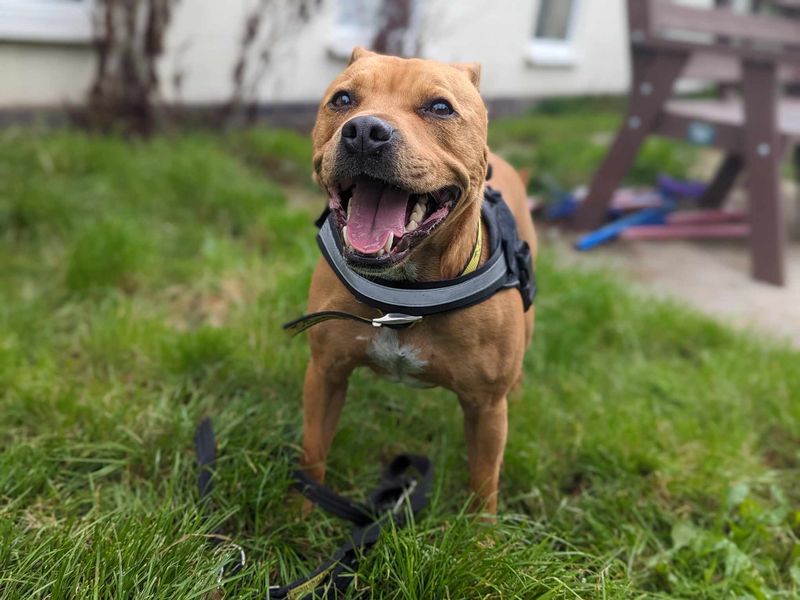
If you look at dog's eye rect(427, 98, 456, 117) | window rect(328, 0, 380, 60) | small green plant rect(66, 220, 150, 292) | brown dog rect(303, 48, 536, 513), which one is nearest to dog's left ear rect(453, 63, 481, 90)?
brown dog rect(303, 48, 536, 513)

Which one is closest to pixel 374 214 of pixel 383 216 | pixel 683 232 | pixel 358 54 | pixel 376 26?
pixel 383 216

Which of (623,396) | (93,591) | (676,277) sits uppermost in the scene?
(93,591)

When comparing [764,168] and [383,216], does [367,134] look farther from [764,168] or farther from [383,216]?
[764,168]

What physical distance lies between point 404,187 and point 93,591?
110 cm

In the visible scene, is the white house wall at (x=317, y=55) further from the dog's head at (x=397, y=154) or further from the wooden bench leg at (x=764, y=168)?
the dog's head at (x=397, y=154)

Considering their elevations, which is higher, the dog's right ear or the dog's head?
the dog's right ear

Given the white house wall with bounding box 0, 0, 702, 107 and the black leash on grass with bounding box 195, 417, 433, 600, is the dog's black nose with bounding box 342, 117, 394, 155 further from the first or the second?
the white house wall with bounding box 0, 0, 702, 107

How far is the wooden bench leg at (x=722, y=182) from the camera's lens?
5828 mm

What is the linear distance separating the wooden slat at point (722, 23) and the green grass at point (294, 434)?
2.00 m

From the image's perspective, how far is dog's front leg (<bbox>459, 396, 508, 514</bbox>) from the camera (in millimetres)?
2137

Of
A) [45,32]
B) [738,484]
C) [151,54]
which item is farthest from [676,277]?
[45,32]

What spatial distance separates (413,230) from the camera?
5.81 ft

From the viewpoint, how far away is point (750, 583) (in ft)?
7.23

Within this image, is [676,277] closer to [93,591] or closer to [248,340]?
[248,340]
